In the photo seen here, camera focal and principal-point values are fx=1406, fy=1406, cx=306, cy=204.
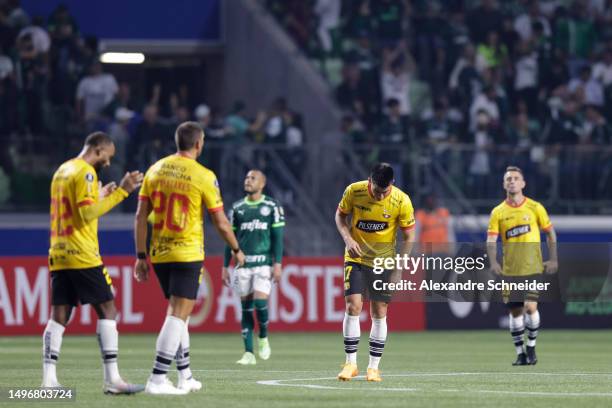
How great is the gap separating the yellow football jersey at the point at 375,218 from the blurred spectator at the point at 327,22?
17.8 meters

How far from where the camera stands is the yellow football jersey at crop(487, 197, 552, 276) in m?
18.3

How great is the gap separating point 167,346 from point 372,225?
130 inches

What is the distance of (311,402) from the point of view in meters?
11.8

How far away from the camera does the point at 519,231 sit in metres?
18.3

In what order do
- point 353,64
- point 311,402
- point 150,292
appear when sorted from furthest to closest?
point 353,64
point 150,292
point 311,402

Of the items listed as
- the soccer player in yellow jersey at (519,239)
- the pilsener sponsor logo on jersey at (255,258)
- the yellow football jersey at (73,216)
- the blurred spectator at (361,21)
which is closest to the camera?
the yellow football jersey at (73,216)

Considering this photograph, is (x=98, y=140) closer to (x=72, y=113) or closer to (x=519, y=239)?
(x=519, y=239)

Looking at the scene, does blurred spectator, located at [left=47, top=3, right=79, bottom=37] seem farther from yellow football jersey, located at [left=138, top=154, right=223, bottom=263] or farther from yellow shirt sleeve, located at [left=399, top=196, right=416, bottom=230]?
yellow football jersey, located at [left=138, top=154, right=223, bottom=263]

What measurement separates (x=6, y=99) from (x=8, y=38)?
1.83 meters

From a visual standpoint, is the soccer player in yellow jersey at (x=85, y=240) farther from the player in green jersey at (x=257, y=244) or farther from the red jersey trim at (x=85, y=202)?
the player in green jersey at (x=257, y=244)

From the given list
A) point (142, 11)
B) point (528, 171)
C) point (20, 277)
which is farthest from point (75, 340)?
point (142, 11)

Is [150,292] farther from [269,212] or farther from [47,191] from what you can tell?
[269,212]

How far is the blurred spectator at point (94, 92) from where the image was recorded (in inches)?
1123

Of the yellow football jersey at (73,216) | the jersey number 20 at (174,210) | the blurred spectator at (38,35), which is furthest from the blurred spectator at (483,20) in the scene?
the yellow football jersey at (73,216)
